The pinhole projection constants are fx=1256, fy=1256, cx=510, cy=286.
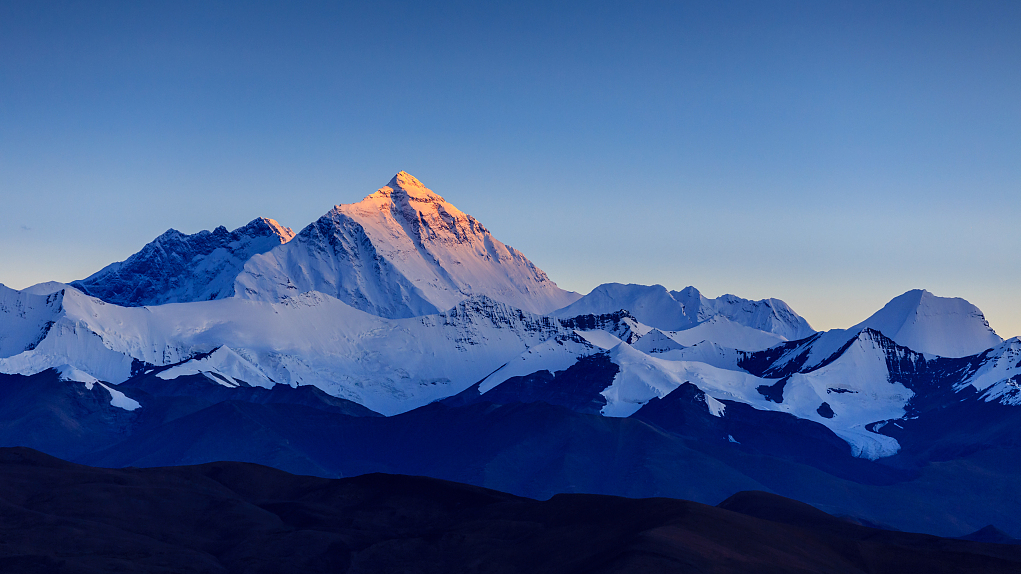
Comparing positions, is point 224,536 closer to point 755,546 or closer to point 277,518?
point 277,518

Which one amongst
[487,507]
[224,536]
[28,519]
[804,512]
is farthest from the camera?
[804,512]

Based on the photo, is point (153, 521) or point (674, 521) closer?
point (674, 521)

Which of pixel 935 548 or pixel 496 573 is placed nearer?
pixel 496 573

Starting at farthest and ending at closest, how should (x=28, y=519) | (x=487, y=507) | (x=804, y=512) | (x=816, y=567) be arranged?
(x=804, y=512) < (x=487, y=507) < (x=28, y=519) < (x=816, y=567)

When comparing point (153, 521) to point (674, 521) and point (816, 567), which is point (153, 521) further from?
point (816, 567)

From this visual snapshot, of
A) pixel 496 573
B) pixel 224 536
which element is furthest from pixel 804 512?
pixel 224 536

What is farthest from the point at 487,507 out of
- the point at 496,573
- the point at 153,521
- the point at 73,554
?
the point at 73,554
